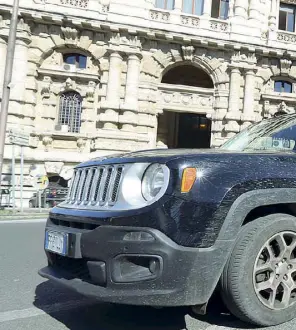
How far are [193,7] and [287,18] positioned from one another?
18.7 feet

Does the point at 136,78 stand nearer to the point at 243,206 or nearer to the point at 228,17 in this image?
the point at 228,17

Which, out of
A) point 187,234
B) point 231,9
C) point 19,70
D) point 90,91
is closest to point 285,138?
point 187,234

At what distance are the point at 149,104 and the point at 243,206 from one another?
1696 centimetres

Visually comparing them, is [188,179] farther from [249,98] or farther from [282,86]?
[282,86]

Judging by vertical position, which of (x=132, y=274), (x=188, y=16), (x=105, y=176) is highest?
(x=188, y=16)

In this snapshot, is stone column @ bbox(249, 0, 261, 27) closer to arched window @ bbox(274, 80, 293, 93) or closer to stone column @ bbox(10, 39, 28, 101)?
arched window @ bbox(274, 80, 293, 93)

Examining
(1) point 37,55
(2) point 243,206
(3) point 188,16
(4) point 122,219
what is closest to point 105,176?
(4) point 122,219

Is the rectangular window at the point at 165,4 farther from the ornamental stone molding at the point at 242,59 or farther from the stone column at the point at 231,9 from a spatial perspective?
the ornamental stone molding at the point at 242,59

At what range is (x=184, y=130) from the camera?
23.0 meters

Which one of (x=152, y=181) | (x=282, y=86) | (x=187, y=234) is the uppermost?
(x=282, y=86)

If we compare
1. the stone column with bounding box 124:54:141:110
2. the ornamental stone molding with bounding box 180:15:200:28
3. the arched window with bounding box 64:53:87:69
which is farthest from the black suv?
the ornamental stone molding with bounding box 180:15:200:28

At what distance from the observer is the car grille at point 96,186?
9.41 feet

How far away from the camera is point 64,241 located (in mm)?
2889

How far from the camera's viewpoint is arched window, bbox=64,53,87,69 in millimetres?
19475
